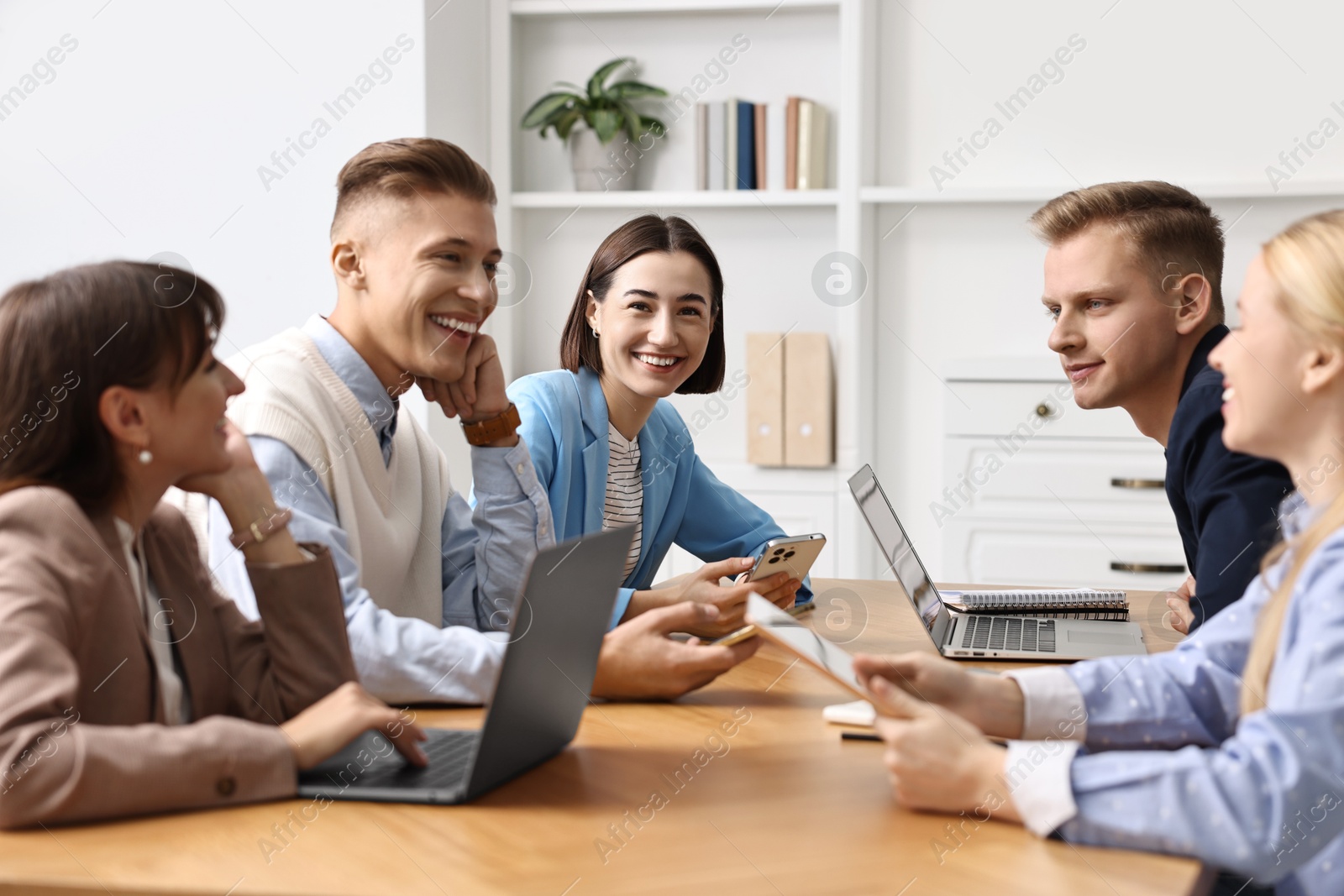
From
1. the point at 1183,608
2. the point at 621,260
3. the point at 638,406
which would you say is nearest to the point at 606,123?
the point at 621,260

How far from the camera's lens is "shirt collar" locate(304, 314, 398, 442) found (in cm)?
168

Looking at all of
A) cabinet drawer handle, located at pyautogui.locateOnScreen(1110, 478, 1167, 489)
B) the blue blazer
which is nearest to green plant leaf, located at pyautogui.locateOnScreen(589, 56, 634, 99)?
the blue blazer

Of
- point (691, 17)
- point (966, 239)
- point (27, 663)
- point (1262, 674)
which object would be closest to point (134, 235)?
point (691, 17)

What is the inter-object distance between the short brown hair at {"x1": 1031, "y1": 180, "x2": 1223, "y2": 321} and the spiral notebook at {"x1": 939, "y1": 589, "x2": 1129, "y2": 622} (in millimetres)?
498

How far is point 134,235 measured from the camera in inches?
138

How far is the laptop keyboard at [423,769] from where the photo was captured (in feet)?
3.67

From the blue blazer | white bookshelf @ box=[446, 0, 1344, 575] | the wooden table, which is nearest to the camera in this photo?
the wooden table

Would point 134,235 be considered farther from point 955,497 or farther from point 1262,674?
point 1262,674

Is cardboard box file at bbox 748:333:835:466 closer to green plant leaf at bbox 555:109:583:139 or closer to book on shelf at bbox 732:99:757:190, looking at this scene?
book on shelf at bbox 732:99:757:190

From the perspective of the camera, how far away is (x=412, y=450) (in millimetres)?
1790

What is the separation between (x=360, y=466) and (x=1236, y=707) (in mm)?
1068

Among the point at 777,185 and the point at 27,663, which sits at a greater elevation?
the point at 777,185

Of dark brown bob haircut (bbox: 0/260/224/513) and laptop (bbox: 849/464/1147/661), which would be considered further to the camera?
laptop (bbox: 849/464/1147/661)

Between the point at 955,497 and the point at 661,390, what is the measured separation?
5.41ft
